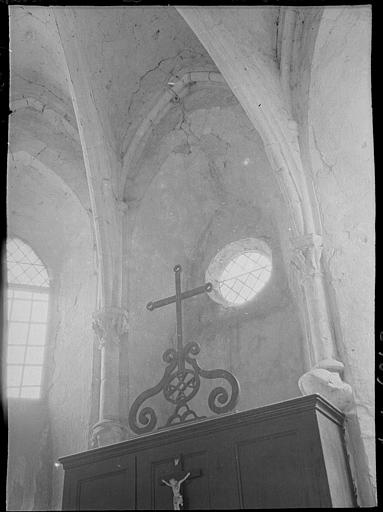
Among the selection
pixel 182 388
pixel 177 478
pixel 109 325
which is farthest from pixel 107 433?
pixel 177 478

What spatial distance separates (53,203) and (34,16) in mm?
2752

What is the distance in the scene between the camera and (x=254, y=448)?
5324 mm

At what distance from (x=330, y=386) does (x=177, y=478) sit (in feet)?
5.10

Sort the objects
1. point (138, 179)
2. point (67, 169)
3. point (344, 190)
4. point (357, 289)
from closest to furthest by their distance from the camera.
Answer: point (357, 289) < point (344, 190) < point (138, 179) < point (67, 169)

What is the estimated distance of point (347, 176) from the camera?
694cm

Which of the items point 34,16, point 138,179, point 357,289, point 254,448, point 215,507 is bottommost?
point 215,507

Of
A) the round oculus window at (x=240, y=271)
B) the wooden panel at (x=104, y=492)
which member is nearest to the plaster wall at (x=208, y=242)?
the round oculus window at (x=240, y=271)

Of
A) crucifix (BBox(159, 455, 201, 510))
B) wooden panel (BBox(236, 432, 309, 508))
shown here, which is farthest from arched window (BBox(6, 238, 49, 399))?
wooden panel (BBox(236, 432, 309, 508))

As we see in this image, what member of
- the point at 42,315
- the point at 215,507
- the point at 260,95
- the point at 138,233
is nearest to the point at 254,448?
the point at 215,507

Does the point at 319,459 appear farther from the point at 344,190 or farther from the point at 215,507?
the point at 344,190

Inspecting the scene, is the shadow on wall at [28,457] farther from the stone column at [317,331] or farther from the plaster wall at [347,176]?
the plaster wall at [347,176]

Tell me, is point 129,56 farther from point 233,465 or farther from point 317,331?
point 233,465

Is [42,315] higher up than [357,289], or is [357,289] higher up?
[42,315]

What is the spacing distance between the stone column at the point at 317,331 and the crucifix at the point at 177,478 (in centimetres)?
130
